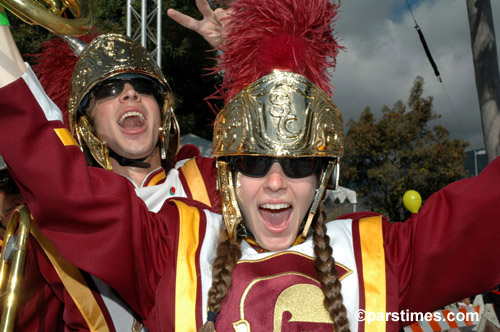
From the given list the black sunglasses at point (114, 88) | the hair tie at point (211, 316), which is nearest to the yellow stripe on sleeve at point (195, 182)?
the black sunglasses at point (114, 88)

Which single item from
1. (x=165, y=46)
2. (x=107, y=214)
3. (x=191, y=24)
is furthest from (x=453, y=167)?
(x=107, y=214)

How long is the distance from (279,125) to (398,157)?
692 inches

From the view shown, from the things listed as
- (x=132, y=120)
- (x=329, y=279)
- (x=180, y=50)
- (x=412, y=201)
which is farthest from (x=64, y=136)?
(x=180, y=50)

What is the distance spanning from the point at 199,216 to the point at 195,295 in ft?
1.10

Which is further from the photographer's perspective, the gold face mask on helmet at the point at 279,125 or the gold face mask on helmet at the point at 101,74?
the gold face mask on helmet at the point at 101,74

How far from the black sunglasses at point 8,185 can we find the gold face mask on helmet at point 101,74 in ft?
1.45

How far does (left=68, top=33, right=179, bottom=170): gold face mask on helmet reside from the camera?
271cm

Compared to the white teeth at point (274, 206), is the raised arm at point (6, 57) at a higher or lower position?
higher

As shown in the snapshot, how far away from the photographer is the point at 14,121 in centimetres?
142

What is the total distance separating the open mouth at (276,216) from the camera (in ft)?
5.96

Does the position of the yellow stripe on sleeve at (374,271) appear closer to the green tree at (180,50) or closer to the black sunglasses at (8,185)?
the black sunglasses at (8,185)

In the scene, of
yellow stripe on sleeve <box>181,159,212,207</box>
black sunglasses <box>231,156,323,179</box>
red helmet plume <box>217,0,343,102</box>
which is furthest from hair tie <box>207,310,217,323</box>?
yellow stripe on sleeve <box>181,159,212,207</box>

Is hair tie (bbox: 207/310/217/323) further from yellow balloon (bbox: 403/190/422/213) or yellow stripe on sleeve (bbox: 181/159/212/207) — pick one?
yellow balloon (bbox: 403/190/422/213)

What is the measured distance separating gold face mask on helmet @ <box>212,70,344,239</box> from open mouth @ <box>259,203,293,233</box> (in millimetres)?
95
